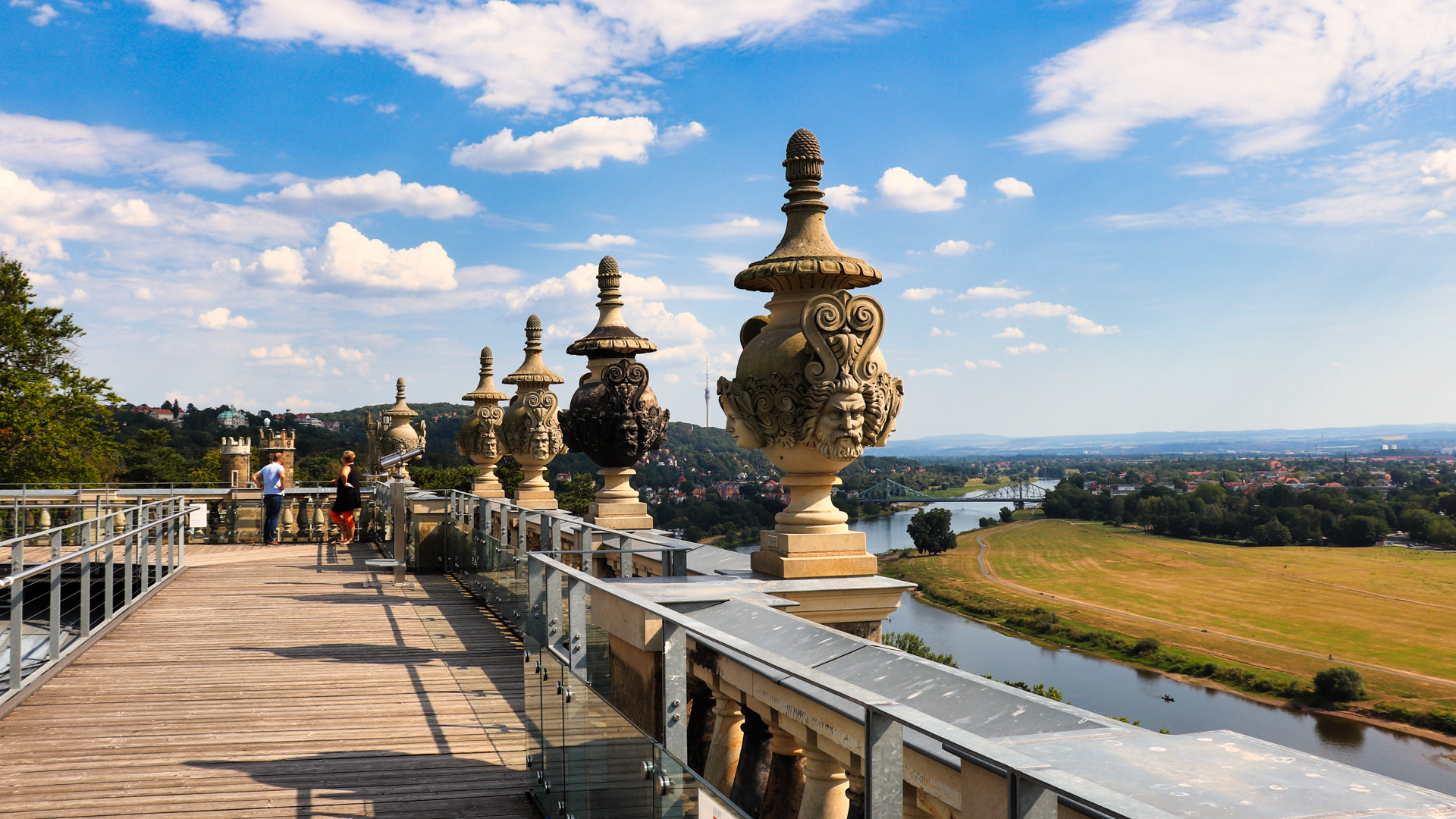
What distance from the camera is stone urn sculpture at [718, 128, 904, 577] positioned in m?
5.49

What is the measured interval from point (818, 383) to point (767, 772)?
106 inches

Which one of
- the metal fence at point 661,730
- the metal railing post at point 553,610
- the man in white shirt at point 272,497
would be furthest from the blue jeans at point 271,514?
the metal railing post at point 553,610

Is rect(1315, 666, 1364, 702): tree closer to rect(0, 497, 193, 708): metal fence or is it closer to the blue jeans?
the blue jeans

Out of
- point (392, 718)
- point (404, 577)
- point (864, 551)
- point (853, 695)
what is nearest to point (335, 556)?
point (404, 577)

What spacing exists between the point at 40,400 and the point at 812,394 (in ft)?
121

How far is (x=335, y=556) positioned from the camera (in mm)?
15836

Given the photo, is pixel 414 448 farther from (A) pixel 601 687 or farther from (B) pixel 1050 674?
(B) pixel 1050 674

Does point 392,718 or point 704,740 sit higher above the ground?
point 704,740

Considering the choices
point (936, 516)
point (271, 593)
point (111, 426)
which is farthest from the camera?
point (936, 516)

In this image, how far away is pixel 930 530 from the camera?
9800cm

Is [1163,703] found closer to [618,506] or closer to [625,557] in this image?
[618,506]

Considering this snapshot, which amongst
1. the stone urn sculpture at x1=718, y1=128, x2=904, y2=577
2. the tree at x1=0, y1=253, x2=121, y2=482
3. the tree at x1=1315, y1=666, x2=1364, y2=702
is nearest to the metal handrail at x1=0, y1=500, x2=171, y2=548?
the stone urn sculpture at x1=718, y1=128, x2=904, y2=577

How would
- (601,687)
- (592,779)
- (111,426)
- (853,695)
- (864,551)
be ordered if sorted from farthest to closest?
(111,426), (864,551), (601,687), (592,779), (853,695)

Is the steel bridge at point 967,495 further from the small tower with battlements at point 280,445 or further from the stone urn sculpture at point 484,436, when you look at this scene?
the stone urn sculpture at point 484,436
